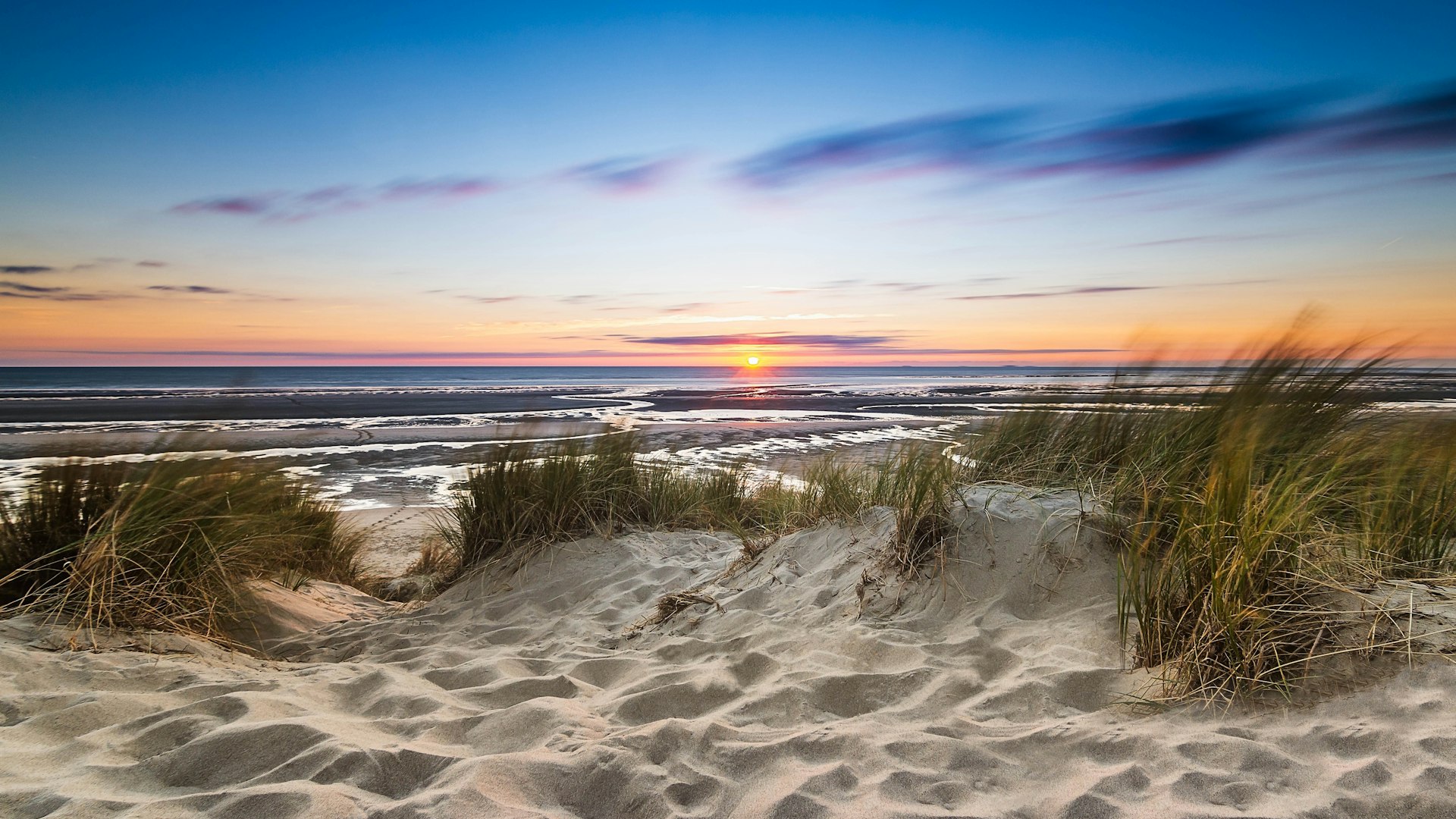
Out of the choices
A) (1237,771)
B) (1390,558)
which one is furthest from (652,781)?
(1390,558)

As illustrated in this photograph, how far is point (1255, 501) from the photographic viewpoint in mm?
2975

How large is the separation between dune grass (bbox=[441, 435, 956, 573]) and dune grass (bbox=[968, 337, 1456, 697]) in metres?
0.94

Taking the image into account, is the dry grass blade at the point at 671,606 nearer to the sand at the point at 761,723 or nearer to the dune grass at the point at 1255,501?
the sand at the point at 761,723

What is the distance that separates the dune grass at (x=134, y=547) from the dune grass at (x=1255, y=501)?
4488 mm

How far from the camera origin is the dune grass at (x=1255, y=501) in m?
2.72

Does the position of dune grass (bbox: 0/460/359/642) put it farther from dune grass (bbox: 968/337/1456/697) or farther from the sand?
dune grass (bbox: 968/337/1456/697)

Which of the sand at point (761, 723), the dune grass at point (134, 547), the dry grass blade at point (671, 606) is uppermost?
the dune grass at point (134, 547)

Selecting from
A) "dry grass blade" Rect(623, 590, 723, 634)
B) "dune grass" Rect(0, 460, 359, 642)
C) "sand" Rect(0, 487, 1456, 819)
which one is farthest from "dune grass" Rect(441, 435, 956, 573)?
"dune grass" Rect(0, 460, 359, 642)

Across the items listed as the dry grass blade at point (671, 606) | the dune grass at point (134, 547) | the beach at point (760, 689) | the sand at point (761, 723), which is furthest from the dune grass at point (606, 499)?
the dune grass at point (134, 547)

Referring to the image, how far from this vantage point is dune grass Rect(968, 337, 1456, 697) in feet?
8.93

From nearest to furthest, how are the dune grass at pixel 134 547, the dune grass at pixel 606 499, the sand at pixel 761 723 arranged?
the sand at pixel 761 723, the dune grass at pixel 134 547, the dune grass at pixel 606 499

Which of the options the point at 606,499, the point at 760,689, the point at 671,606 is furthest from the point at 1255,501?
the point at 606,499

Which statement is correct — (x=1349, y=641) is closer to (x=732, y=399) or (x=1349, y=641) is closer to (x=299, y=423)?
(x=299, y=423)

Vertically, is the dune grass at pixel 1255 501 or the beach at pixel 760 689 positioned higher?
the dune grass at pixel 1255 501
